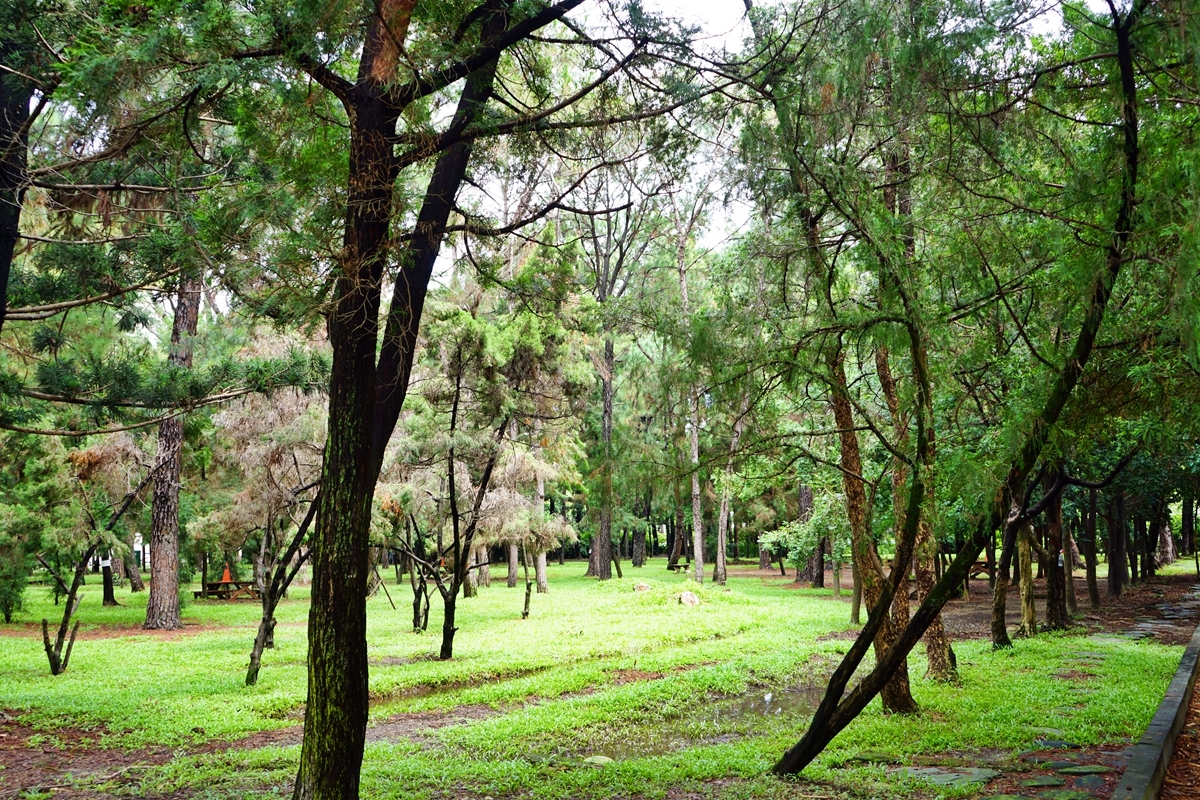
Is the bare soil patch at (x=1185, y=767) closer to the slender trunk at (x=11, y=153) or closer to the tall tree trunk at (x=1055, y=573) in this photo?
the tall tree trunk at (x=1055, y=573)

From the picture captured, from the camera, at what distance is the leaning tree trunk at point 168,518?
54.2 ft

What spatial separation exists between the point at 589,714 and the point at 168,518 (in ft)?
A: 42.3

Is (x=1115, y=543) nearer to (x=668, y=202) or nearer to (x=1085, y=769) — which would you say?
(x=1085, y=769)

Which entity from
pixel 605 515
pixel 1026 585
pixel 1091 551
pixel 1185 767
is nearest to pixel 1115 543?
pixel 1091 551

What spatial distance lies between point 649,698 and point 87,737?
5664 mm

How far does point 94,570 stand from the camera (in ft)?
111

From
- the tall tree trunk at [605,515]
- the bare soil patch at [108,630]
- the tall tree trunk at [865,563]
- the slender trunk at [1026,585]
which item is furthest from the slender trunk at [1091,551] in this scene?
the bare soil patch at [108,630]

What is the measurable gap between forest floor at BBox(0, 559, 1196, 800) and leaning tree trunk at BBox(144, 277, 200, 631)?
115cm

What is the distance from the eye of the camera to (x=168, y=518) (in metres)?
17.7

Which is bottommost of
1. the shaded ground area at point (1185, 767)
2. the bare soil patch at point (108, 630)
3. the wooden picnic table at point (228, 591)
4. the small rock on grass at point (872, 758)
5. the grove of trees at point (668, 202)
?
the wooden picnic table at point (228, 591)

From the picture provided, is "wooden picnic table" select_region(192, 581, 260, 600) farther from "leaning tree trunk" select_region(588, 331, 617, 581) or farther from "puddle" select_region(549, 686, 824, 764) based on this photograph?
"puddle" select_region(549, 686, 824, 764)

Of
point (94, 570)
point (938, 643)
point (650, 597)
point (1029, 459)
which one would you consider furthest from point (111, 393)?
point (94, 570)

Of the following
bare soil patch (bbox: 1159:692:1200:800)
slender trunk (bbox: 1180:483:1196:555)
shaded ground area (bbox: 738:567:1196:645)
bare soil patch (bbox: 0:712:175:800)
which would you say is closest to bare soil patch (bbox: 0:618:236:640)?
bare soil patch (bbox: 0:712:175:800)

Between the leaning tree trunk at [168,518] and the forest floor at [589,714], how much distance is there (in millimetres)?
1153
